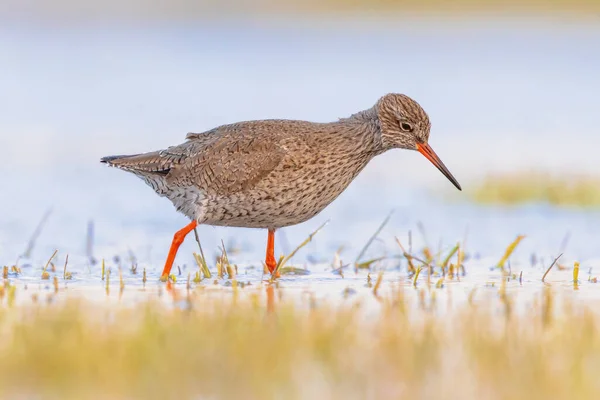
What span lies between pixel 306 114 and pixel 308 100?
57.6 inches

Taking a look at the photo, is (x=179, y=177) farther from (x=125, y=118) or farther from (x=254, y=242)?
Answer: (x=125, y=118)

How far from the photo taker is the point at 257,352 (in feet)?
15.6

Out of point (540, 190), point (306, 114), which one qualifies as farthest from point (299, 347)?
point (306, 114)

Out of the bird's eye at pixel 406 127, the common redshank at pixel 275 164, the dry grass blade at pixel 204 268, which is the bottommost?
the dry grass blade at pixel 204 268

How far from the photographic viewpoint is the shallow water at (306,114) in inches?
365

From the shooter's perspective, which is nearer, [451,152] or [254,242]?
[254,242]

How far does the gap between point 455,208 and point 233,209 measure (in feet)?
12.6

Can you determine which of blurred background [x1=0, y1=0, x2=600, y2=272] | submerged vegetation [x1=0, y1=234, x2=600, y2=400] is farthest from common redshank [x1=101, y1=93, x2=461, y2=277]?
submerged vegetation [x1=0, y1=234, x2=600, y2=400]

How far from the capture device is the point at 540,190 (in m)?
11.1

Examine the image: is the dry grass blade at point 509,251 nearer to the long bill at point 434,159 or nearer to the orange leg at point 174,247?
the long bill at point 434,159

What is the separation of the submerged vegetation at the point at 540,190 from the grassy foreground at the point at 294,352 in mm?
5036

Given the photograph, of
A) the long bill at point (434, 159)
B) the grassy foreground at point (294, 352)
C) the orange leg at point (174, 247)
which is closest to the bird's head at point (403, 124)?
the long bill at point (434, 159)

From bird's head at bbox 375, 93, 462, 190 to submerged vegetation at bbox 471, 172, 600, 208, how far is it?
3.33m

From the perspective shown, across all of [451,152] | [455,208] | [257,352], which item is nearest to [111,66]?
[451,152]
